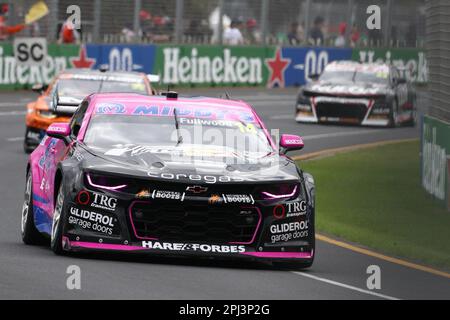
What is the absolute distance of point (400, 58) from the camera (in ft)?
164

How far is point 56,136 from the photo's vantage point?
12.6 metres

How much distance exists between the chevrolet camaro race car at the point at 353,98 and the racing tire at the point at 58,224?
21.1 m

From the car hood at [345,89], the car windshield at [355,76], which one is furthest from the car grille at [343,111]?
the car windshield at [355,76]

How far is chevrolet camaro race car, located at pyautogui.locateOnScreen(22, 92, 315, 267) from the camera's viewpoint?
11.4 metres

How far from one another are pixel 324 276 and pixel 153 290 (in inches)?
86.1

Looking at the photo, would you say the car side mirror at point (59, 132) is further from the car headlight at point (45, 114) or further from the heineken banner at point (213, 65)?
the heineken banner at point (213, 65)

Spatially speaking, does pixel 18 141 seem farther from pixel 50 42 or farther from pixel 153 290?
pixel 153 290

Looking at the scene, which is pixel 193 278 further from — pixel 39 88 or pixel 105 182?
pixel 39 88

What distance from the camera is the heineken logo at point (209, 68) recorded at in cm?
4191

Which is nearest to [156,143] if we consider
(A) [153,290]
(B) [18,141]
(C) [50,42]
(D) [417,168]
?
(A) [153,290]

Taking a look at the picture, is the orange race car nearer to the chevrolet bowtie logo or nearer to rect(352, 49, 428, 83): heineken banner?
the chevrolet bowtie logo

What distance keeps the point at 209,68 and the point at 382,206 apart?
2514 centimetres

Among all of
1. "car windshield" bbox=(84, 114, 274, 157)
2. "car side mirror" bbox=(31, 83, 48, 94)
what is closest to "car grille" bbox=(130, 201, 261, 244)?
"car windshield" bbox=(84, 114, 274, 157)

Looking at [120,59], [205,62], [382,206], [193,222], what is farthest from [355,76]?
[193,222]
